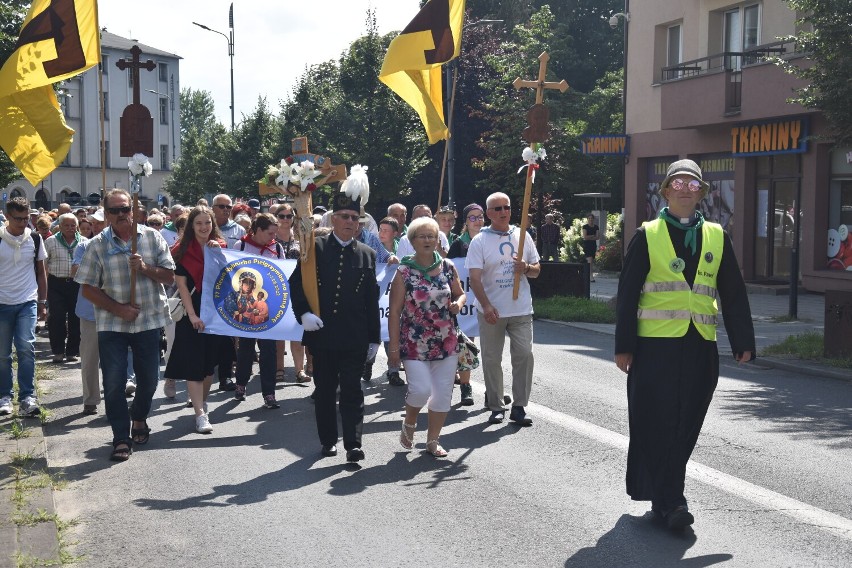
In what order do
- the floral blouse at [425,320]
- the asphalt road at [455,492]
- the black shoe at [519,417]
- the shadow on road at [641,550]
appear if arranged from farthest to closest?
1. the black shoe at [519,417]
2. the floral blouse at [425,320]
3. the asphalt road at [455,492]
4. the shadow on road at [641,550]

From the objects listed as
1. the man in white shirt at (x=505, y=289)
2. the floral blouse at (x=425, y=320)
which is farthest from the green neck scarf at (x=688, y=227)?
the man in white shirt at (x=505, y=289)

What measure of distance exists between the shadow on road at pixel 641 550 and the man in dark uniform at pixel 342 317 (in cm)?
244

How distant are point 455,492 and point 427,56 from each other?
588 cm

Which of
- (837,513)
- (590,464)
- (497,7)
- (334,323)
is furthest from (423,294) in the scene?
(497,7)

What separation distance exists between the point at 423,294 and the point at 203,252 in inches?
108

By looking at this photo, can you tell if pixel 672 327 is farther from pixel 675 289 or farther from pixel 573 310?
pixel 573 310

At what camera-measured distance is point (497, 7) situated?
212 ft

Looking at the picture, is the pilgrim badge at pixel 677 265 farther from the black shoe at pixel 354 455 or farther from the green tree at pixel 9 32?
the green tree at pixel 9 32

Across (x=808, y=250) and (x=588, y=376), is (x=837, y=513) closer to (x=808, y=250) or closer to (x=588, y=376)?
(x=588, y=376)

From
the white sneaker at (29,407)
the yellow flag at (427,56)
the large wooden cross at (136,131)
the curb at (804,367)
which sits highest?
the yellow flag at (427,56)

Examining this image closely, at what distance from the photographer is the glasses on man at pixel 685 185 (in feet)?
21.0

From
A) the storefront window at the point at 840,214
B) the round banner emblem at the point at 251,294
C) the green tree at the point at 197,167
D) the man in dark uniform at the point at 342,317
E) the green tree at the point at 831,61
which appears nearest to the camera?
the man in dark uniform at the point at 342,317

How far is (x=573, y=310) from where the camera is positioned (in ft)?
67.1

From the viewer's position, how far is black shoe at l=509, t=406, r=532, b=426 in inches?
381
